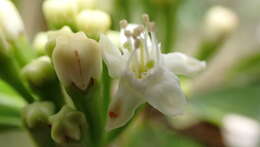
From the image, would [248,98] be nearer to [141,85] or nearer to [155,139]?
[155,139]

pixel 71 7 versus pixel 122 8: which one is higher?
pixel 71 7

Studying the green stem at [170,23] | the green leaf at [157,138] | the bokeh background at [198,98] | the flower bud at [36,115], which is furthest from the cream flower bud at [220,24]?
the flower bud at [36,115]

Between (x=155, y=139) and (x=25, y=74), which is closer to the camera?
(x=25, y=74)

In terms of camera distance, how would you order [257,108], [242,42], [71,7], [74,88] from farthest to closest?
[242,42], [257,108], [71,7], [74,88]

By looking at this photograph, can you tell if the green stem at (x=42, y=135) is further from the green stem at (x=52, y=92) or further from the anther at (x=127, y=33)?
the anther at (x=127, y=33)

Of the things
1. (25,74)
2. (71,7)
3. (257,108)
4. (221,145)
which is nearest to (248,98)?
(257,108)

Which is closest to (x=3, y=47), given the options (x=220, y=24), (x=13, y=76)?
(x=13, y=76)

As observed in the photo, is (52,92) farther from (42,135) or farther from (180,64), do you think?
(180,64)
